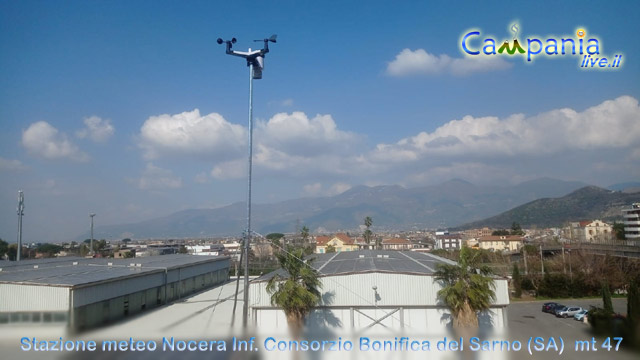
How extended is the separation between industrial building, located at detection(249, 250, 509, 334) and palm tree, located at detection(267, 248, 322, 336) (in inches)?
44.0

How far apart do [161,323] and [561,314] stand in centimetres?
2437

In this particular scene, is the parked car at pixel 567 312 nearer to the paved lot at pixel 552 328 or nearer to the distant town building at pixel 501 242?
the paved lot at pixel 552 328

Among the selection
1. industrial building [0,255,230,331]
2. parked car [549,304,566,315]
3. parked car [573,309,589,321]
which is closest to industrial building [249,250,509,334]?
industrial building [0,255,230,331]

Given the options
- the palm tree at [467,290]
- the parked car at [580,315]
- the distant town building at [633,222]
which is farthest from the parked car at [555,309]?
the distant town building at [633,222]

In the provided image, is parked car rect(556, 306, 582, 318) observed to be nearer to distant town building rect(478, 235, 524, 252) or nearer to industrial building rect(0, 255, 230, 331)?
industrial building rect(0, 255, 230, 331)

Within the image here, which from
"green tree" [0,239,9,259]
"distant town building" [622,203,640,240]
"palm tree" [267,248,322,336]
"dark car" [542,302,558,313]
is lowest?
"dark car" [542,302,558,313]

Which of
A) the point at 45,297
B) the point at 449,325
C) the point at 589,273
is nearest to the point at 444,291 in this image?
the point at 449,325

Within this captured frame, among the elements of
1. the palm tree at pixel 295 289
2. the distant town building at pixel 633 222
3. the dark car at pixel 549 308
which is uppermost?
the distant town building at pixel 633 222

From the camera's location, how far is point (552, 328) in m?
23.7

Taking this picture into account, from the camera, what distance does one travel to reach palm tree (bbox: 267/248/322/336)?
596 inches

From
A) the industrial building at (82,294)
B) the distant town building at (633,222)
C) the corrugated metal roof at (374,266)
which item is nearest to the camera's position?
the industrial building at (82,294)

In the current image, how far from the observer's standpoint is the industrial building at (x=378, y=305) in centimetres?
1658

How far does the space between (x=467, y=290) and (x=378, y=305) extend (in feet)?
12.4

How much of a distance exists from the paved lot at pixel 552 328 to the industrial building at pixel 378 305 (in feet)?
7.64
